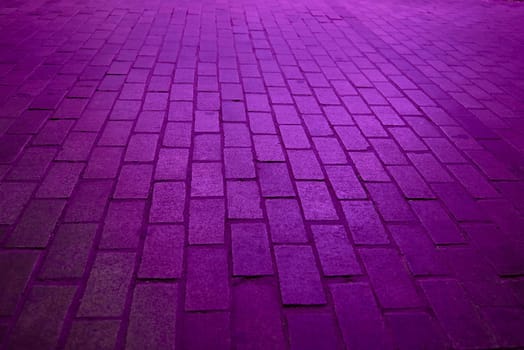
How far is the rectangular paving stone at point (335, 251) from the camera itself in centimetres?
193

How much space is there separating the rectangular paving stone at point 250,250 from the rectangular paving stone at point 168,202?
1.28ft

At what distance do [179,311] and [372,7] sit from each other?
718cm

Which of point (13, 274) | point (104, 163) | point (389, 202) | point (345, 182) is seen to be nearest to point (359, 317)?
point (389, 202)

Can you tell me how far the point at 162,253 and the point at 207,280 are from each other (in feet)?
1.08

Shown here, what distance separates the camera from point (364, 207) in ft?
7.71

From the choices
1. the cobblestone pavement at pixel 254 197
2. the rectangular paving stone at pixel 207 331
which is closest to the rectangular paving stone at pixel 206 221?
the cobblestone pavement at pixel 254 197

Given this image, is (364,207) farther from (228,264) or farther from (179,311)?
(179,311)

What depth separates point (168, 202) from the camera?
229 cm

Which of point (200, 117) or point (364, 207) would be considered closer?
point (364, 207)

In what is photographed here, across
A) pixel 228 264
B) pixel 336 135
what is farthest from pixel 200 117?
pixel 228 264

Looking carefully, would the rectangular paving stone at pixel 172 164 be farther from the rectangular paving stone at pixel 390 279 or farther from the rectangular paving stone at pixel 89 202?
the rectangular paving stone at pixel 390 279

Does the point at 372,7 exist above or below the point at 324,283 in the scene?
above

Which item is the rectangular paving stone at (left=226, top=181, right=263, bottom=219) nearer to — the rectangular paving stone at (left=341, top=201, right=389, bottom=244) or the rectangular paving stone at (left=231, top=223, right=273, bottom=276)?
the rectangular paving stone at (left=231, top=223, right=273, bottom=276)

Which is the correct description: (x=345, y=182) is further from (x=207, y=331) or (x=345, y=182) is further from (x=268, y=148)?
(x=207, y=331)
